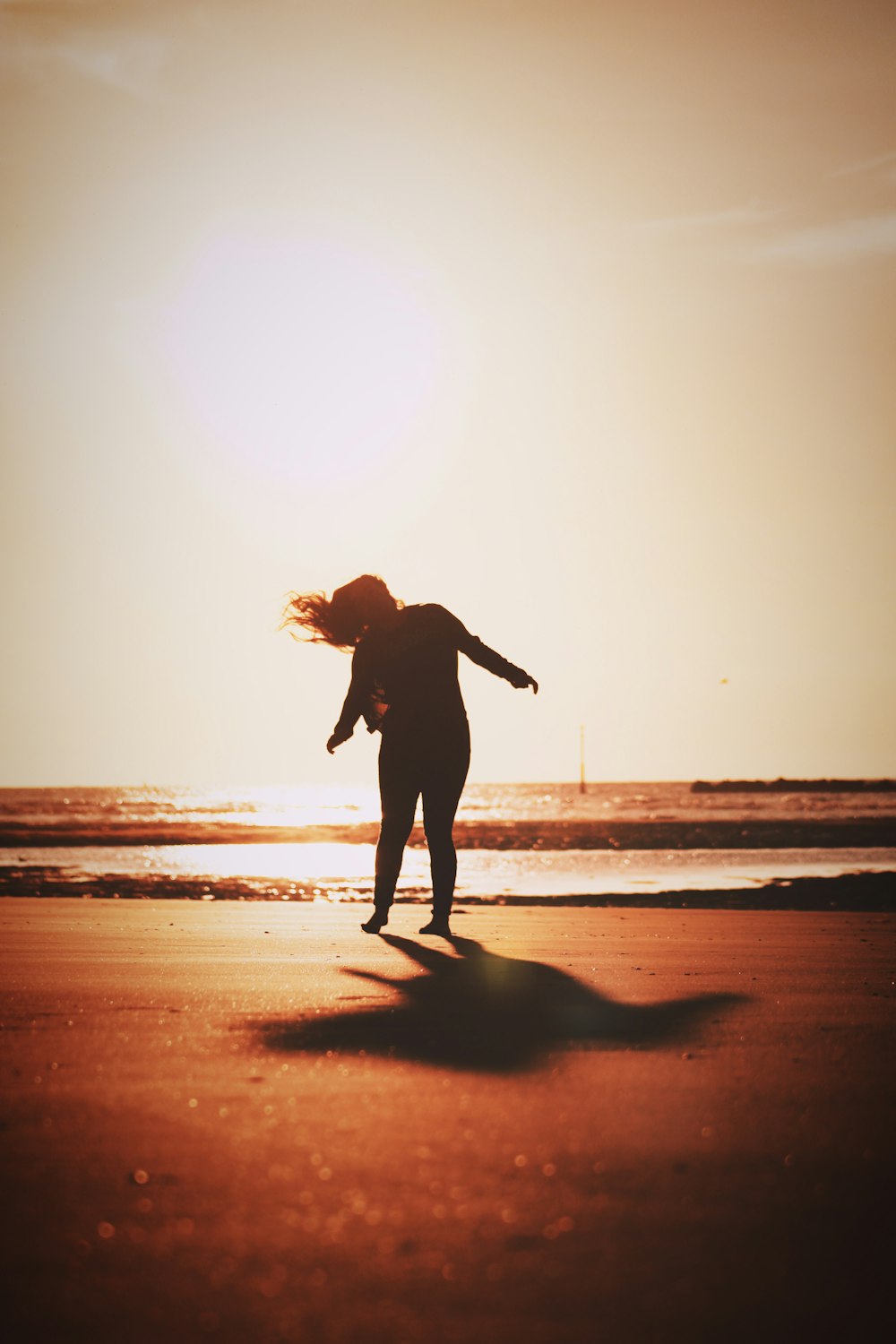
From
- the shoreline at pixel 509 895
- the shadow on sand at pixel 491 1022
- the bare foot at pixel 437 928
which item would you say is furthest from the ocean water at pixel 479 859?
the shadow on sand at pixel 491 1022

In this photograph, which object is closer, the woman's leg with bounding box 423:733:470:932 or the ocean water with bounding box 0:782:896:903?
the woman's leg with bounding box 423:733:470:932

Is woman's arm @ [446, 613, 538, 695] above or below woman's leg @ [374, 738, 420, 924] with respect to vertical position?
above

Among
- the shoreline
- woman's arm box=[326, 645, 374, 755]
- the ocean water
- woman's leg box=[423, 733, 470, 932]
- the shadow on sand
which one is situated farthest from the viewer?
the ocean water

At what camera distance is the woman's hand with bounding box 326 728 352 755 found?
8.81 metres

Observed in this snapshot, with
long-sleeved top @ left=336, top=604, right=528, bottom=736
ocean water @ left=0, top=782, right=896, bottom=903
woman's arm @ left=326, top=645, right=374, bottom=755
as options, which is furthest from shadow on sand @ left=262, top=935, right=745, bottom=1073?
ocean water @ left=0, top=782, right=896, bottom=903

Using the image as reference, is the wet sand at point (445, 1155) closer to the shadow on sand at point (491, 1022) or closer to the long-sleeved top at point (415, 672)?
the shadow on sand at point (491, 1022)

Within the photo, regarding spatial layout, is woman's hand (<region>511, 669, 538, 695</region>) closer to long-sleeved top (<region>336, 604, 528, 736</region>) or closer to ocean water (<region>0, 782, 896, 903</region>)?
long-sleeved top (<region>336, 604, 528, 736</region>)

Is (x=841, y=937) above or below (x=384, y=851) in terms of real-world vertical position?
below

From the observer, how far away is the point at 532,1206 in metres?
2.72

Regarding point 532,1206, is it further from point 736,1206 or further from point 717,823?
point 717,823

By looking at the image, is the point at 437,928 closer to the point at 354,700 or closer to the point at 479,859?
the point at 354,700

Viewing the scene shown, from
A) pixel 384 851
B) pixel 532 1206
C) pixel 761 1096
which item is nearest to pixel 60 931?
pixel 384 851

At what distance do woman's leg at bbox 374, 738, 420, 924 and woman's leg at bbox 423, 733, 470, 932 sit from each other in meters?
0.11

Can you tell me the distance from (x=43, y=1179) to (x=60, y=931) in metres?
6.08
